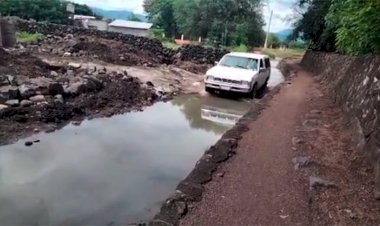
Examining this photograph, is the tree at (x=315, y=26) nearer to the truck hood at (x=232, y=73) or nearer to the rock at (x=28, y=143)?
the truck hood at (x=232, y=73)

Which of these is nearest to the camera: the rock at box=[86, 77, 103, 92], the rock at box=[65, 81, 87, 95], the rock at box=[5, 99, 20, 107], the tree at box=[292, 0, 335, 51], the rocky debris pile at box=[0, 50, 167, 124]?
the rocky debris pile at box=[0, 50, 167, 124]

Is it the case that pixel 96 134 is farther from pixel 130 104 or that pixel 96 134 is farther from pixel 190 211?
pixel 190 211

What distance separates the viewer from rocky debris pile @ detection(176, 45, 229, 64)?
102 ft

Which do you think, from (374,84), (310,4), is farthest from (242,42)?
(374,84)

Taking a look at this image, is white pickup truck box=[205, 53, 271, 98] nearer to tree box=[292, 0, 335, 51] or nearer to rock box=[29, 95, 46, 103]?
rock box=[29, 95, 46, 103]

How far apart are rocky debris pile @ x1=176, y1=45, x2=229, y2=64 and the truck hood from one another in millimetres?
14644

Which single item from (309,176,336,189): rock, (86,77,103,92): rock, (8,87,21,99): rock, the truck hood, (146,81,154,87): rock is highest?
(309,176,336,189): rock

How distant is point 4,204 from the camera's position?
5.44 m

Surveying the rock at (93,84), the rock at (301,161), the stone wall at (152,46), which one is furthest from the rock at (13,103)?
the stone wall at (152,46)

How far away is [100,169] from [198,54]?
83.9 ft

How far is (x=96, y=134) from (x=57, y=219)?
166 inches

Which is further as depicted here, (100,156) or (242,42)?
(242,42)

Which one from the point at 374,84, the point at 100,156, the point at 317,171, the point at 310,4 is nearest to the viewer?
the point at 317,171

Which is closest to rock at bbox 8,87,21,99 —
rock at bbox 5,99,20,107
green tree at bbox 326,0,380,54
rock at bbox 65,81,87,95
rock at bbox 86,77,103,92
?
rock at bbox 5,99,20,107
